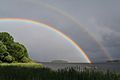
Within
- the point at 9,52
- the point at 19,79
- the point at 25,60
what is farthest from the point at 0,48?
the point at 19,79

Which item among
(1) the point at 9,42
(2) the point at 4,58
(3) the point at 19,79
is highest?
(1) the point at 9,42

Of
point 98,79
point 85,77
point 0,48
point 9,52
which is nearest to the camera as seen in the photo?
point 98,79

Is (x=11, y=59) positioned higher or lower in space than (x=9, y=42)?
lower

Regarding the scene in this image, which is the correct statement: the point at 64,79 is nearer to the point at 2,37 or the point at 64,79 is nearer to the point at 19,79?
Result: the point at 19,79

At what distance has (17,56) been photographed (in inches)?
2425

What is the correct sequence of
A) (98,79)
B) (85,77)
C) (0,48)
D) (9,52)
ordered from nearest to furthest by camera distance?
(98,79), (85,77), (0,48), (9,52)

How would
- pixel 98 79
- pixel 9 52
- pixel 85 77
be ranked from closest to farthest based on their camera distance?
pixel 98 79
pixel 85 77
pixel 9 52

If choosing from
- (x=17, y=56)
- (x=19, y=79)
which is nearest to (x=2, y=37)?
(x=17, y=56)

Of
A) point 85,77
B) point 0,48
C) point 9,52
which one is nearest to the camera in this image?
point 85,77

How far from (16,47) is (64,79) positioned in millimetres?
50765

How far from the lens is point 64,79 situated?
12.7 m

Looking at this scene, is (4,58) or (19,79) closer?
(19,79)

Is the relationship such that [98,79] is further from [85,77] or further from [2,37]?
[2,37]

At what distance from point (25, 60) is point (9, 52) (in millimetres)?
5779
